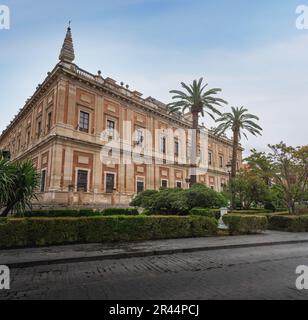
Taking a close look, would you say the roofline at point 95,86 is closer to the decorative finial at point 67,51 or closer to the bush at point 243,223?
the decorative finial at point 67,51

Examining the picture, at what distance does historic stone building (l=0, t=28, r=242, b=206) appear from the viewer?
2233 centimetres

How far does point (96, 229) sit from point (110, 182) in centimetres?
1661

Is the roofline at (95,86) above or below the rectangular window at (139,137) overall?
above

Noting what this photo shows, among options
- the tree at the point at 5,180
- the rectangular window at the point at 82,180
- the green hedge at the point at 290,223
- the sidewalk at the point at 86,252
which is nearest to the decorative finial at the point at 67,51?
the rectangular window at the point at 82,180

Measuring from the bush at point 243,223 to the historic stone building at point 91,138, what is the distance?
14.7 metres

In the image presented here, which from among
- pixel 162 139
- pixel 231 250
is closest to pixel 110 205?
pixel 162 139

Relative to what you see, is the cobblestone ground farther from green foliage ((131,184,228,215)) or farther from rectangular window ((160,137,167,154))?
rectangular window ((160,137,167,154))

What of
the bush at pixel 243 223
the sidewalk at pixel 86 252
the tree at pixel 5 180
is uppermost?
the tree at pixel 5 180

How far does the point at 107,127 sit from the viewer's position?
2672 centimetres

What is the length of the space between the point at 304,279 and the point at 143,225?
20.9 feet

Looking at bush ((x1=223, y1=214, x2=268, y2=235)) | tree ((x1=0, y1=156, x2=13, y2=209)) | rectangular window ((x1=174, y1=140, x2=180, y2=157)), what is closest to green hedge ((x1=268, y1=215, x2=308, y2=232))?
bush ((x1=223, y1=214, x2=268, y2=235))

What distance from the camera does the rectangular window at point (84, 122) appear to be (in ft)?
80.1

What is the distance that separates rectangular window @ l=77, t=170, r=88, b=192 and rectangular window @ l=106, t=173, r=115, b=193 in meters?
2.57

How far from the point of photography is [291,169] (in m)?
18.0
